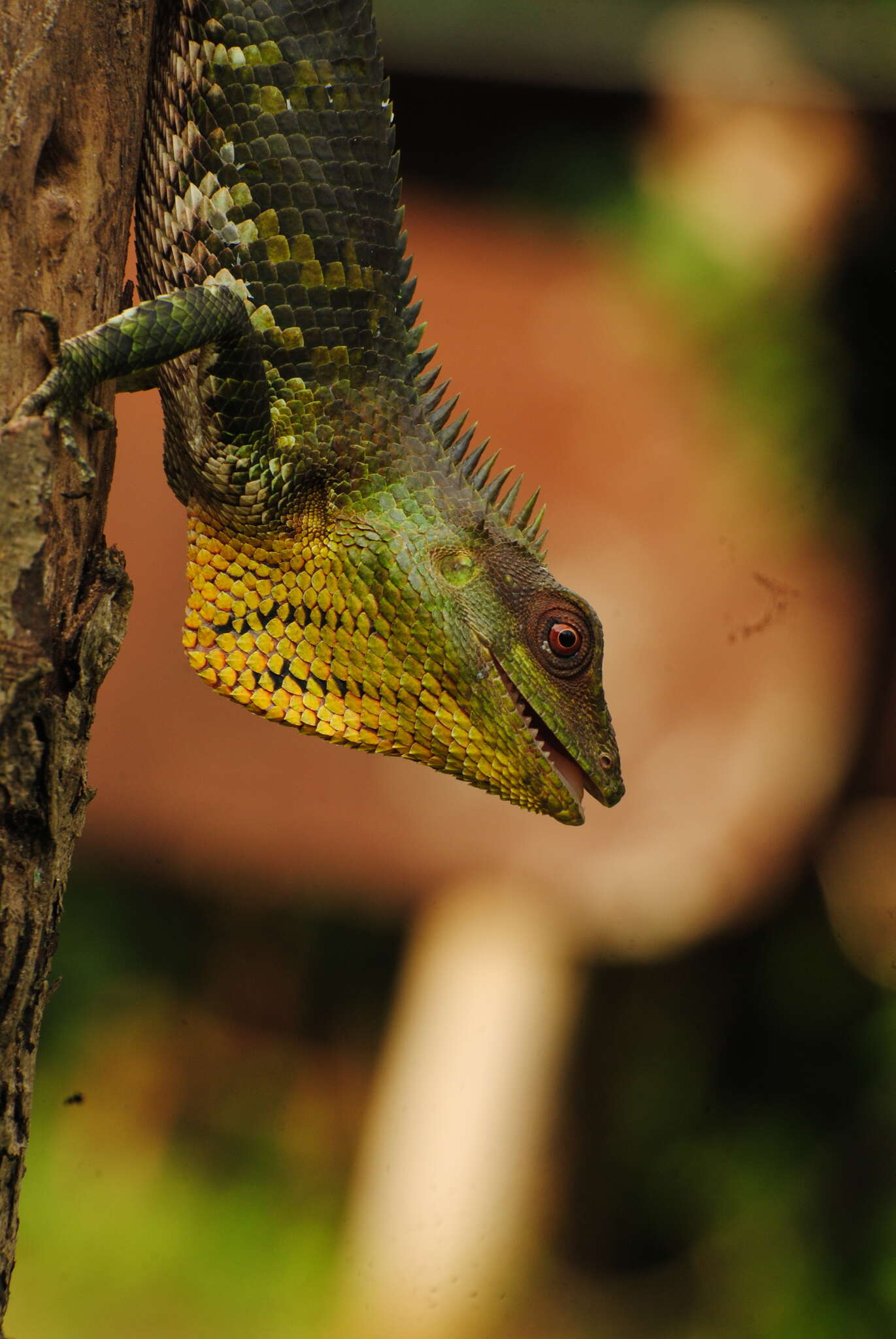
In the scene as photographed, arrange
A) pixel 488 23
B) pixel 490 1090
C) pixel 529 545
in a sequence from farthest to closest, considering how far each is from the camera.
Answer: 1. pixel 490 1090
2. pixel 488 23
3. pixel 529 545

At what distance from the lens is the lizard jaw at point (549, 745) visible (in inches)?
94.5

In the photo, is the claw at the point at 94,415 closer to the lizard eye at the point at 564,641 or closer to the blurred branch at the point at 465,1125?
the lizard eye at the point at 564,641

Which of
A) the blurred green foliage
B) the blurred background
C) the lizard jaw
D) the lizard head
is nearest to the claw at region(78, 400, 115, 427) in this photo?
the lizard head

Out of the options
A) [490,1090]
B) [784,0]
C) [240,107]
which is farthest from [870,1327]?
[784,0]

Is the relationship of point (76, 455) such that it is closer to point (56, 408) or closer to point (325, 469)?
point (56, 408)

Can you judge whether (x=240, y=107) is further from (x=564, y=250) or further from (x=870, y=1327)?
(x=870, y=1327)

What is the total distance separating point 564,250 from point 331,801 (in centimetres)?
221

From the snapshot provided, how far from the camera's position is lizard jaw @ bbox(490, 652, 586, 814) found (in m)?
2.40

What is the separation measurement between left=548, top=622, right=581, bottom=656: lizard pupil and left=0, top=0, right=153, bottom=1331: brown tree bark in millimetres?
943

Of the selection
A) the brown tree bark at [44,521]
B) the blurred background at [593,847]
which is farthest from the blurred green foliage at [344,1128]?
the brown tree bark at [44,521]

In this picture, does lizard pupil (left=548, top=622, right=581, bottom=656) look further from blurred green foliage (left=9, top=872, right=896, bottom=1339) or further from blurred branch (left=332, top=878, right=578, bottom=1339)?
blurred green foliage (left=9, top=872, right=896, bottom=1339)

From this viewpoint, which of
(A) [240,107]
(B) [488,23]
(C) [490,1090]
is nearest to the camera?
(A) [240,107]

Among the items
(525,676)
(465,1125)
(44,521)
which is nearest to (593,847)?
(465,1125)

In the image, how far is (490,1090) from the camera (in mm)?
4379
